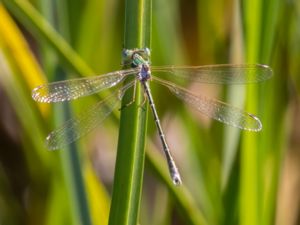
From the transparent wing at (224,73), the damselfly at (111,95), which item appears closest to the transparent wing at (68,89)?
the damselfly at (111,95)

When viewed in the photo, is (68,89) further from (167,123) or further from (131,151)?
(167,123)

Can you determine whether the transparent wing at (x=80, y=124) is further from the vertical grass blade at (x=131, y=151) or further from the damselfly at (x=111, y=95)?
the vertical grass blade at (x=131, y=151)

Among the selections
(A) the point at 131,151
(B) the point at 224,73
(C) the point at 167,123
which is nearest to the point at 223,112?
(B) the point at 224,73

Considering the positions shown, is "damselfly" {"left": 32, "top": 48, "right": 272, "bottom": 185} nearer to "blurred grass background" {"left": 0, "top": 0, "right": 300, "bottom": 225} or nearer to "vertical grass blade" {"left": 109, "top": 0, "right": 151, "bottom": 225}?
"blurred grass background" {"left": 0, "top": 0, "right": 300, "bottom": 225}

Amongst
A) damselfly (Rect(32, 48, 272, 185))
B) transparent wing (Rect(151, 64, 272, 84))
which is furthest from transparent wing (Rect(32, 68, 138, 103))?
transparent wing (Rect(151, 64, 272, 84))

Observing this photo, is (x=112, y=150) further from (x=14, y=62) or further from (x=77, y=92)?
(x=77, y=92)

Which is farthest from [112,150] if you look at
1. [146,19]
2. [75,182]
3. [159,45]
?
[146,19]
